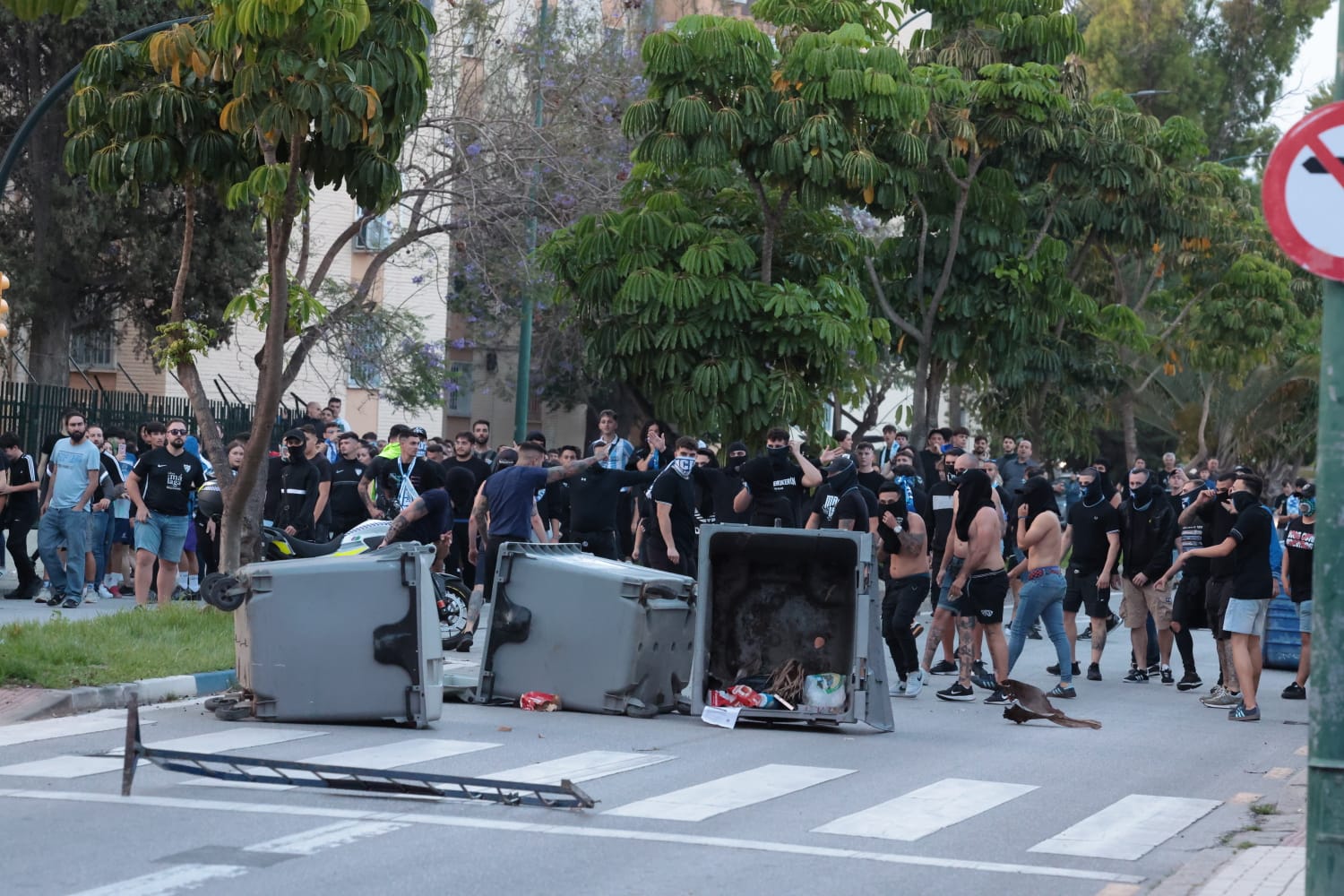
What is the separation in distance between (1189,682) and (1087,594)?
→ 126 cm

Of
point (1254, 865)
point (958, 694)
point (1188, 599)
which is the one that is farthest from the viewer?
point (1188, 599)

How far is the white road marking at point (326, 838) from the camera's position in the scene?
7.22 metres

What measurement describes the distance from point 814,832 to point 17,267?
22602 mm

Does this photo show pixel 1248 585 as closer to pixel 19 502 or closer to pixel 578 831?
pixel 578 831

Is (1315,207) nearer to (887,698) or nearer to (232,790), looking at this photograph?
(232,790)

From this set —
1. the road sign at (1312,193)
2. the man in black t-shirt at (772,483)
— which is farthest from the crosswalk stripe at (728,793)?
the man in black t-shirt at (772,483)

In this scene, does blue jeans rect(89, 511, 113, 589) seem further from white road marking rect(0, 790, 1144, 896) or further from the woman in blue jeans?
white road marking rect(0, 790, 1144, 896)

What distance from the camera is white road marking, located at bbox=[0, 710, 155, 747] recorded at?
10.3 metres

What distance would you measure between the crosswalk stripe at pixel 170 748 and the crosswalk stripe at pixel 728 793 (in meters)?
2.66

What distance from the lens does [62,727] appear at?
10.7m

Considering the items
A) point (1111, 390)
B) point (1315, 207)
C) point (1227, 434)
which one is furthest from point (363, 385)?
point (1315, 207)

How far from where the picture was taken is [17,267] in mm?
27516

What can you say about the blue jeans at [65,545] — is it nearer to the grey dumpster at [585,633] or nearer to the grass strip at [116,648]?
the grass strip at [116,648]

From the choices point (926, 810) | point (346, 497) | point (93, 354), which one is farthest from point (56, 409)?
point (926, 810)
